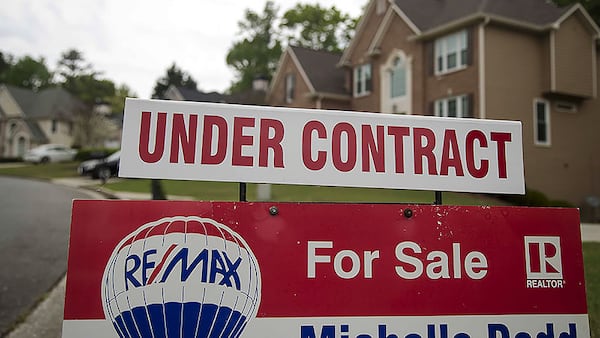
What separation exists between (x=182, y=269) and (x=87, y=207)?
0.42 metres

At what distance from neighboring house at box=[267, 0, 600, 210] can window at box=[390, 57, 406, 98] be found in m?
0.04

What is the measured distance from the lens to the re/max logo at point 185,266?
6.07 ft

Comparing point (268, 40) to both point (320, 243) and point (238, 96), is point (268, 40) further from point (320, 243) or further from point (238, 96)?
point (320, 243)

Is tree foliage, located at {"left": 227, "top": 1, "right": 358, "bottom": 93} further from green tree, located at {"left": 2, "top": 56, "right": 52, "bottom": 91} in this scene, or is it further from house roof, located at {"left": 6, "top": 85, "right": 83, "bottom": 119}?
green tree, located at {"left": 2, "top": 56, "right": 52, "bottom": 91}

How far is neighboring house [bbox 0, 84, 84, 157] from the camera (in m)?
48.0

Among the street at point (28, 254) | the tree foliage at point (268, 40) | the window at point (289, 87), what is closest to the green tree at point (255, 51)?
the tree foliage at point (268, 40)

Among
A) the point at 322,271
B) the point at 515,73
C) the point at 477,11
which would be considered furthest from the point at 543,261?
the point at 515,73

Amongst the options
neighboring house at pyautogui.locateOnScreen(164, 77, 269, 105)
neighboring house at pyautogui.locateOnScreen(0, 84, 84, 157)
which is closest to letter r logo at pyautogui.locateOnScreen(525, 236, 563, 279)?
neighboring house at pyautogui.locateOnScreen(164, 77, 269, 105)

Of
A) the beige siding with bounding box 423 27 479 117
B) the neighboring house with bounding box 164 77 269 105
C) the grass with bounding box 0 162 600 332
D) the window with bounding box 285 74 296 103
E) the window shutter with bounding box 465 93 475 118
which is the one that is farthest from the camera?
the neighboring house with bounding box 164 77 269 105

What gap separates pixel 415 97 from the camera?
20.4 meters

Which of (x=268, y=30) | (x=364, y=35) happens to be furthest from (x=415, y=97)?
(x=268, y=30)

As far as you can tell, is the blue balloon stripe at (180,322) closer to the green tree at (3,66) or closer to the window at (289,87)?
the window at (289,87)

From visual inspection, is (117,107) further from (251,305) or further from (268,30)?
(251,305)

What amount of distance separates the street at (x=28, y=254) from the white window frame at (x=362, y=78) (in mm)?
15208
